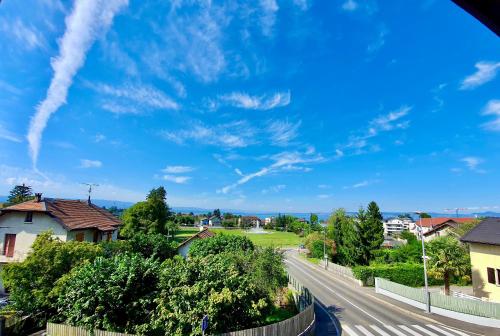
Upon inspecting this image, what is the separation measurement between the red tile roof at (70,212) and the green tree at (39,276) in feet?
37.8

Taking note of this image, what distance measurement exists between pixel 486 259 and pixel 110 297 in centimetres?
3383

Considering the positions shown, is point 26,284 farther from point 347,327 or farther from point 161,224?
point 161,224

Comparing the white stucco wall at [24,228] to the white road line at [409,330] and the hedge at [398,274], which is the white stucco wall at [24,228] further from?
the hedge at [398,274]

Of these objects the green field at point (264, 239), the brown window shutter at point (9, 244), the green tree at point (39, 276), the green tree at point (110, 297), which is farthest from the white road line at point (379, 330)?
the green field at point (264, 239)

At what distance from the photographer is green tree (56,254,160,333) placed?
17.2m

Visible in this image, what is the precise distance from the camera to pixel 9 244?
109 feet

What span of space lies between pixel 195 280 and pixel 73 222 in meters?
22.9

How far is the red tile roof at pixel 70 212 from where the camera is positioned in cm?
3334

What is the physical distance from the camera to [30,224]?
33656mm

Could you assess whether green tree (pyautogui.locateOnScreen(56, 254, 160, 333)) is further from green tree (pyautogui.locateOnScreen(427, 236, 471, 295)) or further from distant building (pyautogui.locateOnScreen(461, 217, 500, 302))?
distant building (pyautogui.locateOnScreen(461, 217, 500, 302))

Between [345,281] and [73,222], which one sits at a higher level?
[73,222]

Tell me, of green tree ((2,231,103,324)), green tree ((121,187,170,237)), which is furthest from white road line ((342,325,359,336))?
green tree ((121,187,170,237))

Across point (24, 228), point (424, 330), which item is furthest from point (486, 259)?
point (24, 228)

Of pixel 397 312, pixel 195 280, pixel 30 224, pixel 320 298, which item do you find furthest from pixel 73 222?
pixel 397 312
